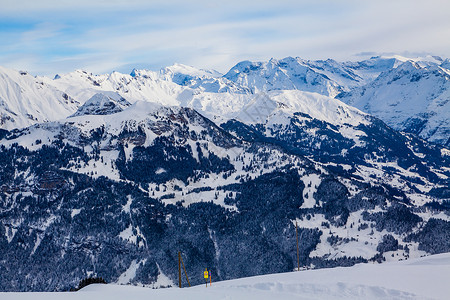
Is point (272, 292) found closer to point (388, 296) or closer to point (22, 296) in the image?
point (388, 296)

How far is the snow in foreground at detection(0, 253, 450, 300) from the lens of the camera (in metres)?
66.6

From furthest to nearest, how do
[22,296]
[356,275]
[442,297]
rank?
[356,275], [22,296], [442,297]

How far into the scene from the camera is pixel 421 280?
71.4 m

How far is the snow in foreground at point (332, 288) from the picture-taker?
219 ft

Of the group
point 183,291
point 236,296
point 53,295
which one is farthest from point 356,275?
point 53,295

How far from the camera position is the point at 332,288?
230 feet

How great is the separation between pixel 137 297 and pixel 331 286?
2960 cm

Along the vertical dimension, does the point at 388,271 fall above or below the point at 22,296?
below

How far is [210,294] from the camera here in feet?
239

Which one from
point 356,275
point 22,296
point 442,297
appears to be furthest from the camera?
point 356,275

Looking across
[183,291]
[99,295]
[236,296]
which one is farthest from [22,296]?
[236,296]

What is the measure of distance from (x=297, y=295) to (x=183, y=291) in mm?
19250

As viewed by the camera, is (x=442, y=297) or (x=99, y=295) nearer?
(x=442, y=297)

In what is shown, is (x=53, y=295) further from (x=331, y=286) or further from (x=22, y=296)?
(x=331, y=286)
